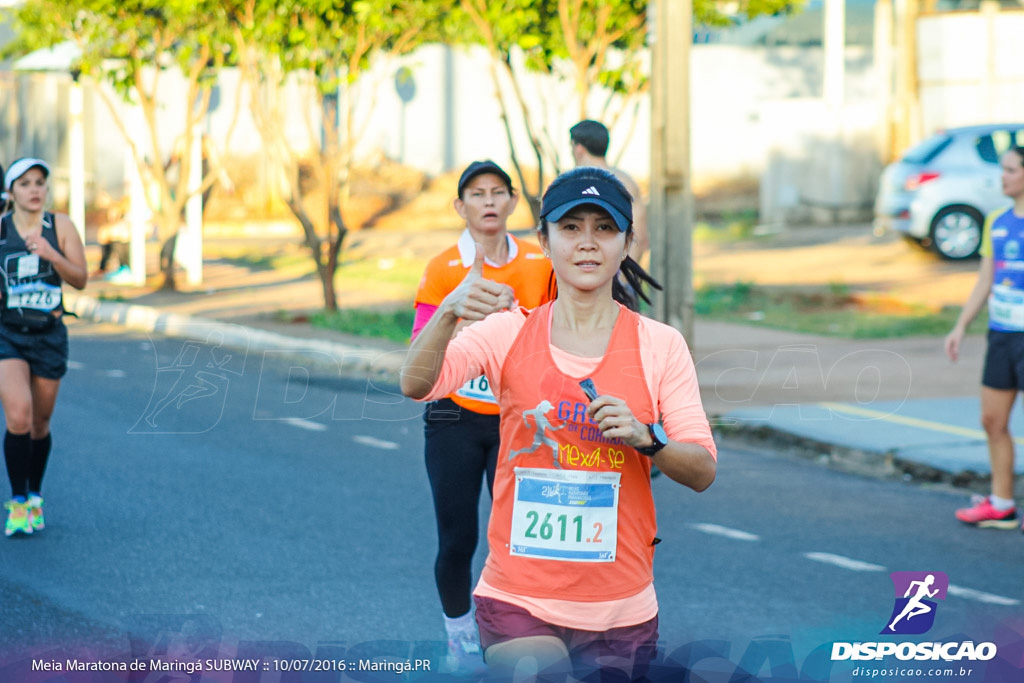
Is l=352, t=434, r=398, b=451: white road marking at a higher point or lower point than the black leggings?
lower

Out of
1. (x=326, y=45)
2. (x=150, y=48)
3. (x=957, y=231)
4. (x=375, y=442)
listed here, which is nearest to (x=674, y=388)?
(x=375, y=442)

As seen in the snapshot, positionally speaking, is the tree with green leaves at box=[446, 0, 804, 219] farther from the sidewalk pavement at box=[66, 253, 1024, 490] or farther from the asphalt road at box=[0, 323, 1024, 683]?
the asphalt road at box=[0, 323, 1024, 683]

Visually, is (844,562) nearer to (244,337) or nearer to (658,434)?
(658,434)

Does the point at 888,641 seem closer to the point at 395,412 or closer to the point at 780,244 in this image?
the point at 395,412

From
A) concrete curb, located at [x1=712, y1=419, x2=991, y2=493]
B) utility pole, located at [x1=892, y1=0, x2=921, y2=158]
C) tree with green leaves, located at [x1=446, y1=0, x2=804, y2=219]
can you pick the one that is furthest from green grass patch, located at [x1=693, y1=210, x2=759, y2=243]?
concrete curb, located at [x1=712, y1=419, x2=991, y2=493]

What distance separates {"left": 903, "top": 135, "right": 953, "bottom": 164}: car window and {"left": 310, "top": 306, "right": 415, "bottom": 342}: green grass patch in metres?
7.92

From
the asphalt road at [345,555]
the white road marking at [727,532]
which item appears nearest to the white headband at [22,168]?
the asphalt road at [345,555]

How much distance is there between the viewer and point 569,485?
11.6ft

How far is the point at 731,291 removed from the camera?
1902cm

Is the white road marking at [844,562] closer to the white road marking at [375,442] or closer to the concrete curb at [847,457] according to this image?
the concrete curb at [847,457]

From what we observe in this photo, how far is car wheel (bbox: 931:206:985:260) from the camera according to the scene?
20.2 m

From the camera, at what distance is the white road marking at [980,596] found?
21.2 ft

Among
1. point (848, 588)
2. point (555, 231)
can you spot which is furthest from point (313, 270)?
point (555, 231)

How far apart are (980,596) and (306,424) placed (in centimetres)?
578
